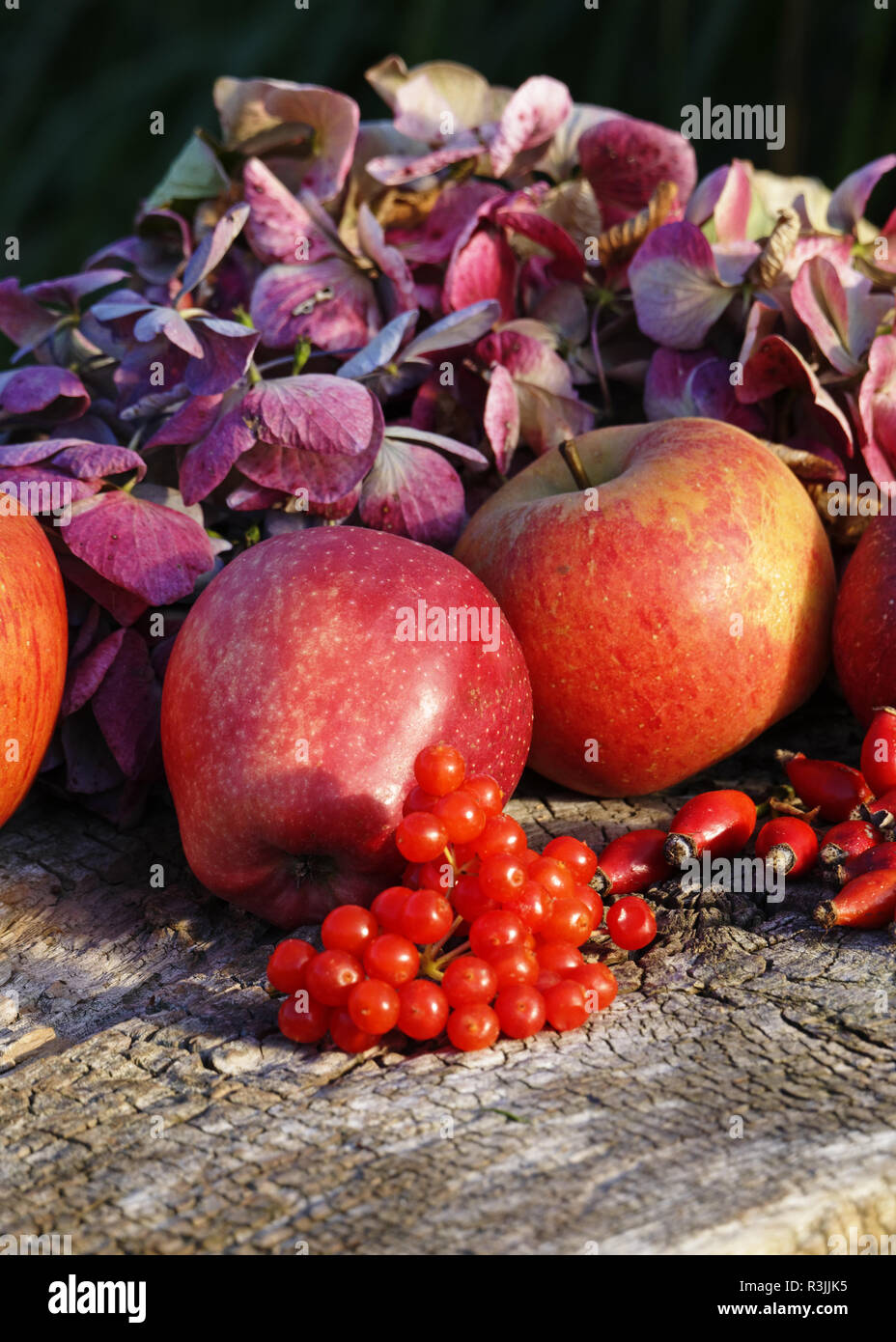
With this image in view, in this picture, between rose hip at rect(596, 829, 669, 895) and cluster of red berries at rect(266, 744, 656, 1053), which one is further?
rose hip at rect(596, 829, 669, 895)

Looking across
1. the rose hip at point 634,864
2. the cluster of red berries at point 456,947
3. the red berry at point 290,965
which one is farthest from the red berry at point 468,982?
the rose hip at point 634,864

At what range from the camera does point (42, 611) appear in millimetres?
1132

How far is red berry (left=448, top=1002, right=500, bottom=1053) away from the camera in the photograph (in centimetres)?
86

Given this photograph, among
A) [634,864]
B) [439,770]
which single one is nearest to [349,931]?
[439,770]

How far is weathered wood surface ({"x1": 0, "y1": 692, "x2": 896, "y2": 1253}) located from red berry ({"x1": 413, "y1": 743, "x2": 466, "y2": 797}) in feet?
0.63

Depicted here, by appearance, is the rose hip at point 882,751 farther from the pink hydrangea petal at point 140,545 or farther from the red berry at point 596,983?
the pink hydrangea petal at point 140,545

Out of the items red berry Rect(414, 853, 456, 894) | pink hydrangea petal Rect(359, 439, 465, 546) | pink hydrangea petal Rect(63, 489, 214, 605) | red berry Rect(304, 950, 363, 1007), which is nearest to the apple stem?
pink hydrangea petal Rect(359, 439, 465, 546)

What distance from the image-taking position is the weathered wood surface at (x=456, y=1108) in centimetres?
69

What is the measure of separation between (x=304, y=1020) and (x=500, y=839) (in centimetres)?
19

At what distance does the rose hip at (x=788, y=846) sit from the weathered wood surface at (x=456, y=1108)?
0.10ft

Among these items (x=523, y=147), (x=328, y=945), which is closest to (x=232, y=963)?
(x=328, y=945)

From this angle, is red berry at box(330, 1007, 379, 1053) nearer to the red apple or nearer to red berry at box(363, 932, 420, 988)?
red berry at box(363, 932, 420, 988)

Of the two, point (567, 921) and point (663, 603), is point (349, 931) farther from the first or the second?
point (663, 603)
